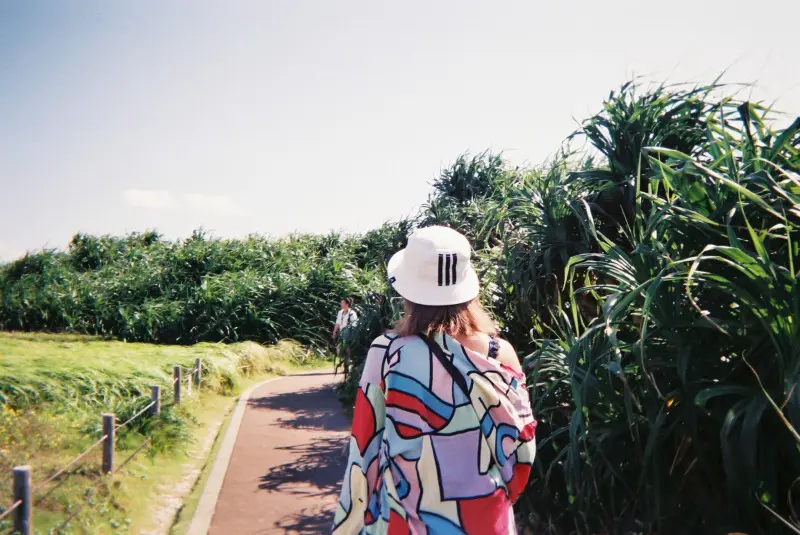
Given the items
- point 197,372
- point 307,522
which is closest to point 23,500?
point 307,522

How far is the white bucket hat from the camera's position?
2.19 m

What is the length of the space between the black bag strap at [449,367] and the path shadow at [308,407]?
8.07 m

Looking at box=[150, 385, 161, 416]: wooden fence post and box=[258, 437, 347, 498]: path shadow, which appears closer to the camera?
box=[258, 437, 347, 498]: path shadow

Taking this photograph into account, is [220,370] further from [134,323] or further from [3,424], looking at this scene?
[134,323]

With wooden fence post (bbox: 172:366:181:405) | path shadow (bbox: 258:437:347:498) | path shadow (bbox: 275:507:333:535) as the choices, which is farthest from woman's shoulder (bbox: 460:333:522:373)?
wooden fence post (bbox: 172:366:181:405)

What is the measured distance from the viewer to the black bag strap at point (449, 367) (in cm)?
205

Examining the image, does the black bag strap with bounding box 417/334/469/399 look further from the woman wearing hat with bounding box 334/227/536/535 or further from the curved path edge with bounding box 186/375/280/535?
the curved path edge with bounding box 186/375/280/535

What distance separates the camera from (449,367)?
2.06 metres

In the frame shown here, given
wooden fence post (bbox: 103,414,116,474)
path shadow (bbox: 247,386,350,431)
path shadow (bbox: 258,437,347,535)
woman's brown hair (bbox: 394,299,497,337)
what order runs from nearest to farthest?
1. woman's brown hair (bbox: 394,299,497,337)
2. path shadow (bbox: 258,437,347,535)
3. wooden fence post (bbox: 103,414,116,474)
4. path shadow (bbox: 247,386,350,431)

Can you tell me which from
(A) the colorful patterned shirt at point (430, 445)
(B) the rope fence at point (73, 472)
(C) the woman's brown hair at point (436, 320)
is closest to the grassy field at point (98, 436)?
(B) the rope fence at point (73, 472)

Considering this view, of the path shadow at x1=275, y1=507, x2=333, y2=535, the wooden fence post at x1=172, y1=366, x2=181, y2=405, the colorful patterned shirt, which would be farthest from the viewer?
the wooden fence post at x1=172, y1=366, x2=181, y2=405

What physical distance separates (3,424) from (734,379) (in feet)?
21.5

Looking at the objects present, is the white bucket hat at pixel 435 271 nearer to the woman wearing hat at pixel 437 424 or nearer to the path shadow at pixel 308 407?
the woman wearing hat at pixel 437 424

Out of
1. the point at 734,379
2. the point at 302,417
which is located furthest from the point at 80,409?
the point at 734,379
